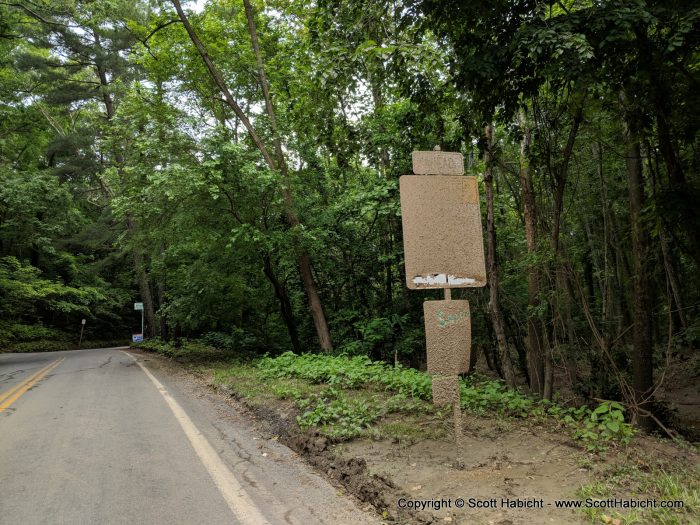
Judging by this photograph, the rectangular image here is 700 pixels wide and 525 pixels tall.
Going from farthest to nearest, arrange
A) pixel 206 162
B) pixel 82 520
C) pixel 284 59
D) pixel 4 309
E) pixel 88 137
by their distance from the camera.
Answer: pixel 4 309 < pixel 88 137 < pixel 284 59 < pixel 206 162 < pixel 82 520

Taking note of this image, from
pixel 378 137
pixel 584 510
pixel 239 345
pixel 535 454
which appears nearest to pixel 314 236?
pixel 378 137

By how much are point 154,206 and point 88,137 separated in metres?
19.5

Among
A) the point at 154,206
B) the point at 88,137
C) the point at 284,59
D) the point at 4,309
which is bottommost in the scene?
the point at 4,309

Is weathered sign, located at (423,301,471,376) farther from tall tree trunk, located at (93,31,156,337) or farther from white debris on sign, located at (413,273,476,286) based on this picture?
tall tree trunk, located at (93,31,156,337)

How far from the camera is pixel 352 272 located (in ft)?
51.1

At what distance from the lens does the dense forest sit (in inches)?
218

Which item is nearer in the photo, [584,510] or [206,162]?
[584,510]

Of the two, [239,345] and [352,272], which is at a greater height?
[352,272]

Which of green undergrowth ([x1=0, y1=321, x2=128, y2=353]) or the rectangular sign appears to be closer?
the rectangular sign

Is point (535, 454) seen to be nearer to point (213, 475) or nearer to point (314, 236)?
point (213, 475)

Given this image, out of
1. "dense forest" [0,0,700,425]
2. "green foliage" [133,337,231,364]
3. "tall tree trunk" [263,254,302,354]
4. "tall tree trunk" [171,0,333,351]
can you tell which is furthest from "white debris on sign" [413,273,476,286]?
"green foliage" [133,337,231,364]

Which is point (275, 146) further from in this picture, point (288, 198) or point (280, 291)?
point (280, 291)

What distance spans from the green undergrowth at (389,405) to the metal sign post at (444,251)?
119 cm

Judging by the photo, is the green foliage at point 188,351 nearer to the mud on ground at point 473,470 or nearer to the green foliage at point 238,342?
the green foliage at point 238,342
